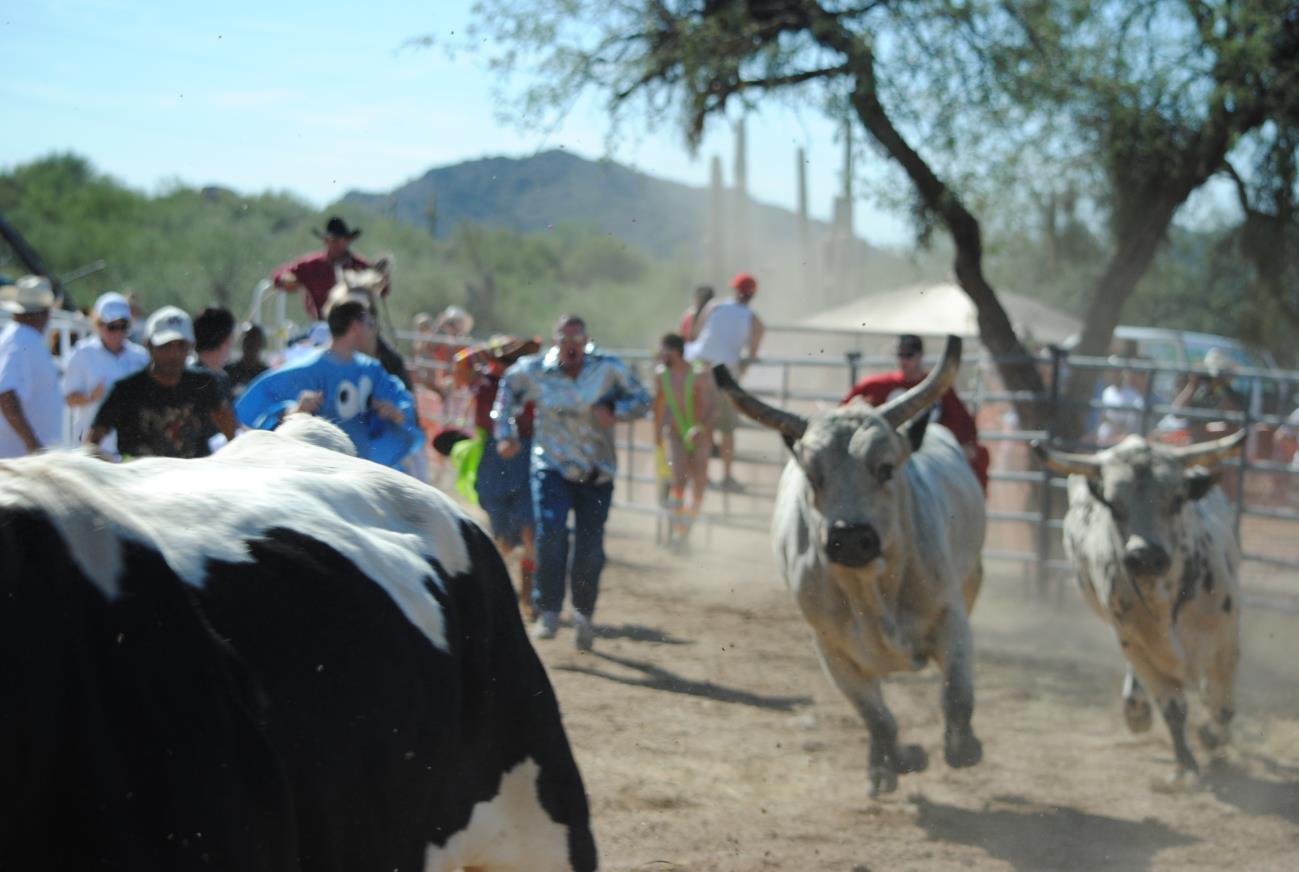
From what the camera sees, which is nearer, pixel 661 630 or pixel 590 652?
pixel 590 652

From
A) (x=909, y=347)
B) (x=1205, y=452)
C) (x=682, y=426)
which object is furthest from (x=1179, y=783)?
(x=682, y=426)

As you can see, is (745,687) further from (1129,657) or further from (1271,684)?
(1271,684)

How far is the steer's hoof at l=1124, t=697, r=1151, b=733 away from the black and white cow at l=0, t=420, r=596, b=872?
4.37 metres

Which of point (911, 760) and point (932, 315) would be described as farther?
point (932, 315)

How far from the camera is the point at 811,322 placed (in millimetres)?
29047

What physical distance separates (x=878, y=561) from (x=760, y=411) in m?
0.82

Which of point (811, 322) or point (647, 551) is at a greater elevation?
point (811, 322)

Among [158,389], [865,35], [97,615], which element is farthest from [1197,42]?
[97,615]

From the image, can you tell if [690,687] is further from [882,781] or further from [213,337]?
[213,337]

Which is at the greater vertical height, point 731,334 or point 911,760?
point 731,334

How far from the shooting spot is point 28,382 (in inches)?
296

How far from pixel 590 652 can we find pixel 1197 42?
611 cm

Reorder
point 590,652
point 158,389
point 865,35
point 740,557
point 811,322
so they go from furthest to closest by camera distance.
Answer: point 811,322, point 740,557, point 865,35, point 590,652, point 158,389

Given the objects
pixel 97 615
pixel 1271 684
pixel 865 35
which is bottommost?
pixel 1271 684
